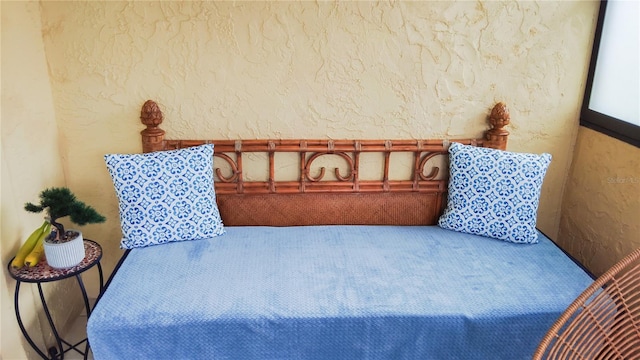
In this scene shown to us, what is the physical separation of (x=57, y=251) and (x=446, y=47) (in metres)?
1.89

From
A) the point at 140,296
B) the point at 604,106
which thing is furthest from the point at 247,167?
the point at 604,106

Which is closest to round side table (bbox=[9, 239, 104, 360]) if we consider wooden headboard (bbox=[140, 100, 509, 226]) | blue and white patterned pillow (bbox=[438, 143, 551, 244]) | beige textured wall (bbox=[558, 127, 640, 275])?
wooden headboard (bbox=[140, 100, 509, 226])

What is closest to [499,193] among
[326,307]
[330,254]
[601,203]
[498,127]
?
[498,127]

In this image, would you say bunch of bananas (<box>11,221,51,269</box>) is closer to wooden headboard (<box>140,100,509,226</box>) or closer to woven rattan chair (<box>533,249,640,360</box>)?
wooden headboard (<box>140,100,509,226</box>)

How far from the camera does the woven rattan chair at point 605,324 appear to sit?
1.56m

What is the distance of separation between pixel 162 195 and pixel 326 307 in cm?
89

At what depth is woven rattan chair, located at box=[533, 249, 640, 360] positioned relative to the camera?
1564 mm

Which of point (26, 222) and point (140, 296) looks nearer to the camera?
point (140, 296)

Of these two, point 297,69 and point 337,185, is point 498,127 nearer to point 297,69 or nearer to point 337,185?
point 337,185

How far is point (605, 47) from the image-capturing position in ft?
7.54

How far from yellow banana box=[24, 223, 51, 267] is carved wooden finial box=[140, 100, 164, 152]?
0.56 m

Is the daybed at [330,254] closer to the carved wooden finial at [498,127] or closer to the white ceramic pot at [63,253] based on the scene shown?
the carved wooden finial at [498,127]

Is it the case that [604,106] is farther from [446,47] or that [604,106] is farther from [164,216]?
Answer: [164,216]

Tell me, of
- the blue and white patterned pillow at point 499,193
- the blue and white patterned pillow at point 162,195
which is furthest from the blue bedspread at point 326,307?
the blue and white patterned pillow at point 499,193
